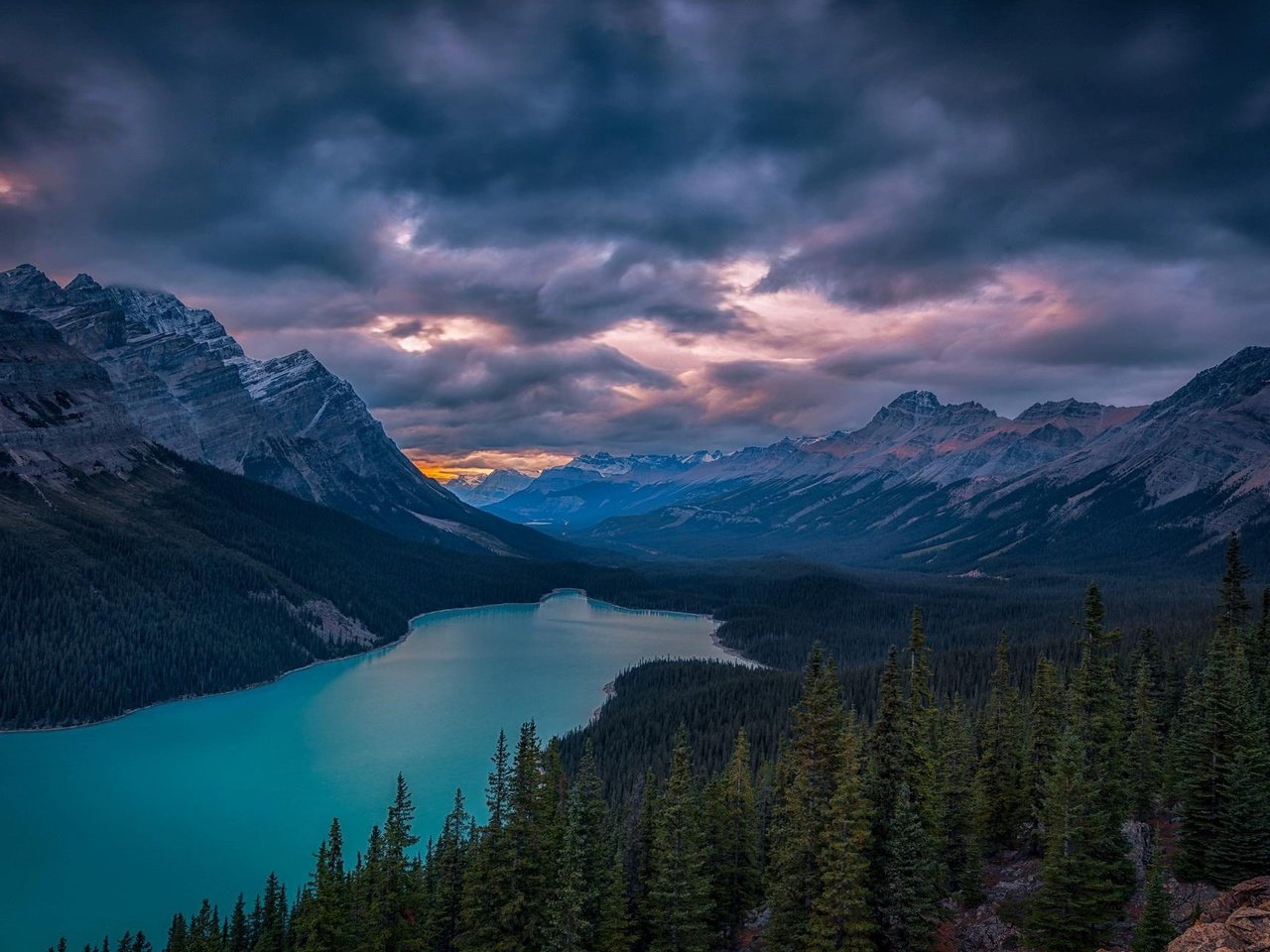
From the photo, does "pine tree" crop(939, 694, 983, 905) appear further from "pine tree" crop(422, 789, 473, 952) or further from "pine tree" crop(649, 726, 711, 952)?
"pine tree" crop(422, 789, 473, 952)

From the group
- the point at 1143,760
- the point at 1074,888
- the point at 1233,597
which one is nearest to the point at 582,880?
the point at 1074,888

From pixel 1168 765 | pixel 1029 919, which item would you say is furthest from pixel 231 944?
pixel 1168 765

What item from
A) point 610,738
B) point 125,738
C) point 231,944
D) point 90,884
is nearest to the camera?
point 231,944

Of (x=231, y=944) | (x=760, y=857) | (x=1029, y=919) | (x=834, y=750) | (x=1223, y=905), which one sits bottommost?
(x=231, y=944)

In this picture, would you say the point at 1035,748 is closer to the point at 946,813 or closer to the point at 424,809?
the point at 946,813

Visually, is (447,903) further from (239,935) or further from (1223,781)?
(1223,781)

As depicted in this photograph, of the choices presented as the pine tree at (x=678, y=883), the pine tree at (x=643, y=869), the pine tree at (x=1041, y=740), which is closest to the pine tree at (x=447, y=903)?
the pine tree at (x=643, y=869)
